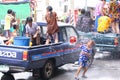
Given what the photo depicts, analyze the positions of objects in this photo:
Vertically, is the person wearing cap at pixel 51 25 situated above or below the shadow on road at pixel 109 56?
above

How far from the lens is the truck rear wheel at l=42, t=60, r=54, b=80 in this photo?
32.4ft

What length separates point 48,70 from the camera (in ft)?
33.2

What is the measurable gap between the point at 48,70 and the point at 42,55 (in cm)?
76

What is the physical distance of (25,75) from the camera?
35.0 feet

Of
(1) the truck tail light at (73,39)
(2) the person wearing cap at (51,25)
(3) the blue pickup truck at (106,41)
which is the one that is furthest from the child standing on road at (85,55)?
(3) the blue pickup truck at (106,41)

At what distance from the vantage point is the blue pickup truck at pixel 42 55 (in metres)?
9.01

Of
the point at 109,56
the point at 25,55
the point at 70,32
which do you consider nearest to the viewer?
the point at 25,55

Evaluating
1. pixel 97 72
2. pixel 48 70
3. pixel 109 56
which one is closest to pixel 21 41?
pixel 48 70

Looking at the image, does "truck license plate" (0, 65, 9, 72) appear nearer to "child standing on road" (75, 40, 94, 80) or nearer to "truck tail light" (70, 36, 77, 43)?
"child standing on road" (75, 40, 94, 80)

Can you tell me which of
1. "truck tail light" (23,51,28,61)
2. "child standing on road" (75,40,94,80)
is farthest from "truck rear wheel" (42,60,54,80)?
"truck tail light" (23,51,28,61)

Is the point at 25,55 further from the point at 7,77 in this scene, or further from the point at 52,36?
the point at 52,36

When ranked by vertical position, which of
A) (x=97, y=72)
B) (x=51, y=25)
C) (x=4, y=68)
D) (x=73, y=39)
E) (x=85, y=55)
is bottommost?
(x=97, y=72)

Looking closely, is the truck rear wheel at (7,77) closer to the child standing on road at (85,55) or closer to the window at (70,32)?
the child standing on road at (85,55)

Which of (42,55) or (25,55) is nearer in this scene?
(25,55)
